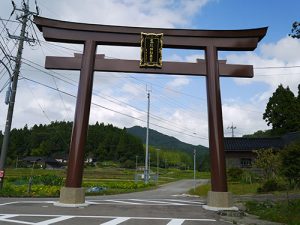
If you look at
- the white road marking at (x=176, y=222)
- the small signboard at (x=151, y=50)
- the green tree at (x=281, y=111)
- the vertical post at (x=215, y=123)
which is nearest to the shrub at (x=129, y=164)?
the green tree at (x=281, y=111)

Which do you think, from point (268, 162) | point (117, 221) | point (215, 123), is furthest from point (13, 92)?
point (268, 162)

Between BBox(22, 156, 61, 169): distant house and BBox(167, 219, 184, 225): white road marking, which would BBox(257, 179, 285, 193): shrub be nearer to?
BBox(167, 219, 184, 225): white road marking

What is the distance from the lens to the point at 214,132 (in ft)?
51.1

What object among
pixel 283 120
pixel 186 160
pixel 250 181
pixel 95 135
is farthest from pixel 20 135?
pixel 250 181

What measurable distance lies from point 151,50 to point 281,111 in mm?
41671

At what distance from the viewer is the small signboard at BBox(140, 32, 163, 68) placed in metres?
16.6

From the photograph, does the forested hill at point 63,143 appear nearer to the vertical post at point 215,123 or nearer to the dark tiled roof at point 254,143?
the dark tiled roof at point 254,143

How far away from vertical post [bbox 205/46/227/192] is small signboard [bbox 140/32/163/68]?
2.35m

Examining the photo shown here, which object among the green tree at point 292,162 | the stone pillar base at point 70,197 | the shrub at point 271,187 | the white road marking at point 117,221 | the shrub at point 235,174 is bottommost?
the white road marking at point 117,221

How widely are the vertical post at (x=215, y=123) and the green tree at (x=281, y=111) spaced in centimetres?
3781

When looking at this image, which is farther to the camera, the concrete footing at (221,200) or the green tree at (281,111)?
the green tree at (281,111)

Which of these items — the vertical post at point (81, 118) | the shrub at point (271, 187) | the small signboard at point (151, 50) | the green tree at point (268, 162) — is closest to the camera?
the vertical post at point (81, 118)

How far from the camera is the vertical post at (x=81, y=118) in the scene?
1502 centimetres

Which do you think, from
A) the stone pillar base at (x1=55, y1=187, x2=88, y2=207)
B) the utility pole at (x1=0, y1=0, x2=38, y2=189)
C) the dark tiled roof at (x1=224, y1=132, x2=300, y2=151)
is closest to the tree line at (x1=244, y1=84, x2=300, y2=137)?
the dark tiled roof at (x1=224, y1=132, x2=300, y2=151)
